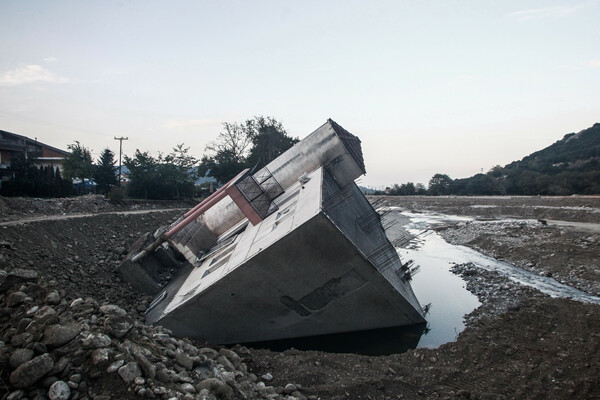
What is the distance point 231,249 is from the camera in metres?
12.1

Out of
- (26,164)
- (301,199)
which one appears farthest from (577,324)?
(26,164)

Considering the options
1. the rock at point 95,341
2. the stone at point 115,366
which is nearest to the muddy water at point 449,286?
the stone at point 115,366

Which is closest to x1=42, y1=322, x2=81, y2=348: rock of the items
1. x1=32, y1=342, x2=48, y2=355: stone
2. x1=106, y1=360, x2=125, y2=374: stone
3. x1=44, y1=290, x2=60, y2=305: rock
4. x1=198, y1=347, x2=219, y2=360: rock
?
x1=32, y1=342, x2=48, y2=355: stone

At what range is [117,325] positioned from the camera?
5926 mm

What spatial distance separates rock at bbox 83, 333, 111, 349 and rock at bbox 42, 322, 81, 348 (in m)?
0.24

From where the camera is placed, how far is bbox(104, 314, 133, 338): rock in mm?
5793

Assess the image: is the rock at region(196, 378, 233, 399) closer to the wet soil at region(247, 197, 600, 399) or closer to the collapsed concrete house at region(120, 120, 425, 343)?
the wet soil at region(247, 197, 600, 399)

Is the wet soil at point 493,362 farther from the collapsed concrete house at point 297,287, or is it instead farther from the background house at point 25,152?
the background house at point 25,152

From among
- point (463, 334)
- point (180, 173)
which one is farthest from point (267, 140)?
point (463, 334)

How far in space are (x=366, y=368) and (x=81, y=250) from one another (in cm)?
1188

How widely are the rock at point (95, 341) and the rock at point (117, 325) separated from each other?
0.48 m

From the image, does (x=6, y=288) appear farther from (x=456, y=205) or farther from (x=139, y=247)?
(x=456, y=205)

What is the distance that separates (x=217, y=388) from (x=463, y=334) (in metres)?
7.43

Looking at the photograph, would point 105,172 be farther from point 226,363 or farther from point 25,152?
point 226,363
